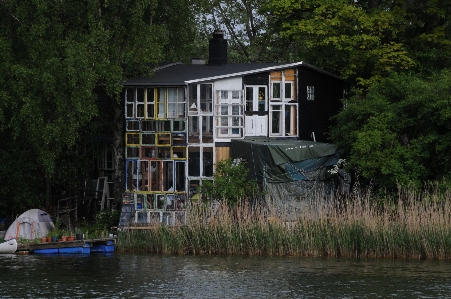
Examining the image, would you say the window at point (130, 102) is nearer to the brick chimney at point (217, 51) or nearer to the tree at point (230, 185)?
the tree at point (230, 185)

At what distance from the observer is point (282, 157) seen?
127 ft

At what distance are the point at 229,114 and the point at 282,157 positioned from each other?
3.70 meters

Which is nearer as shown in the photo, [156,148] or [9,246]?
[9,246]

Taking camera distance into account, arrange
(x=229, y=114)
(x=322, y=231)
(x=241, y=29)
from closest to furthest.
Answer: (x=322, y=231) → (x=229, y=114) → (x=241, y=29)

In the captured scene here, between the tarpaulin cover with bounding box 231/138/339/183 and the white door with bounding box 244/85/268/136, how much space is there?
1976 millimetres

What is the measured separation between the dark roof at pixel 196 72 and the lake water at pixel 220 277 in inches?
341

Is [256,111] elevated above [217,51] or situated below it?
below

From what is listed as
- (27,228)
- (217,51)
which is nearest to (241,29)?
(217,51)

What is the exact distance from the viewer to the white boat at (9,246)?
35.8 m

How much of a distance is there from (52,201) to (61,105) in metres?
8.12

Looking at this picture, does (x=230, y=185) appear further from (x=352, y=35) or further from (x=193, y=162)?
(x=352, y=35)

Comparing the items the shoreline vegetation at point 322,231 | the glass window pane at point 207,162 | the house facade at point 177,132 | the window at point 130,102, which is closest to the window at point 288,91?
the house facade at point 177,132

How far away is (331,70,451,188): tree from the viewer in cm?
3678

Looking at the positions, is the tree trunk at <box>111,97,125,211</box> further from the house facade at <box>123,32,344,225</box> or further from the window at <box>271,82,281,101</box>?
the window at <box>271,82,281,101</box>
